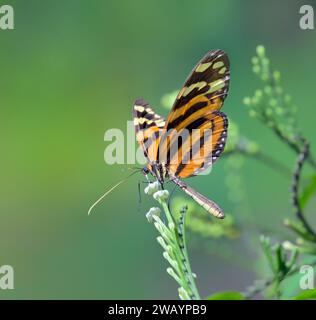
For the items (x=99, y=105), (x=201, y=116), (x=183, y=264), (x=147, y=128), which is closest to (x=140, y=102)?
(x=147, y=128)

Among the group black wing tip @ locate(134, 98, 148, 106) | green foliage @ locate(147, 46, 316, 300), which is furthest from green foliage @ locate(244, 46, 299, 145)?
black wing tip @ locate(134, 98, 148, 106)

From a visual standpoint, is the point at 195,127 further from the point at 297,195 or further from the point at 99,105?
the point at 99,105

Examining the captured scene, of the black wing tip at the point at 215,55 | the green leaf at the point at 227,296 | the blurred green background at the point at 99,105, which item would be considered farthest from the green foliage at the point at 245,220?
the blurred green background at the point at 99,105

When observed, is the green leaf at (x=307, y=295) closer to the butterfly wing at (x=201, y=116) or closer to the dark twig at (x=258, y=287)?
the dark twig at (x=258, y=287)

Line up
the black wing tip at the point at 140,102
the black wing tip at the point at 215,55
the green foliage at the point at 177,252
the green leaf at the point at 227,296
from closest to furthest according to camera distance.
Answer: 1. the green foliage at the point at 177,252
2. the green leaf at the point at 227,296
3. the black wing tip at the point at 215,55
4. the black wing tip at the point at 140,102

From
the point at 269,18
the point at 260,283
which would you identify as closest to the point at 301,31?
the point at 269,18
